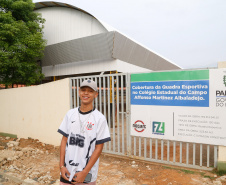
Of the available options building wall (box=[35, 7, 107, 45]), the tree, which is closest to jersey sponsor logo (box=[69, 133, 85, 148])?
the tree

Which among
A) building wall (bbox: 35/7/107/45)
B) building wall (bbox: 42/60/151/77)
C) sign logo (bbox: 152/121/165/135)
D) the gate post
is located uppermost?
building wall (bbox: 35/7/107/45)

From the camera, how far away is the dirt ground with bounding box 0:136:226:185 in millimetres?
3650

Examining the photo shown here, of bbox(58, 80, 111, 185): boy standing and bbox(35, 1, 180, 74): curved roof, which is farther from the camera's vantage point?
bbox(35, 1, 180, 74): curved roof

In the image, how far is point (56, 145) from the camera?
21.0 feet

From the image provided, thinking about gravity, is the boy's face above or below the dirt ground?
above

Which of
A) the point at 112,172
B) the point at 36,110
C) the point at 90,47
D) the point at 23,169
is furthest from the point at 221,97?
the point at 90,47

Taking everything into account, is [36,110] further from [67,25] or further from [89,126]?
[67,25]

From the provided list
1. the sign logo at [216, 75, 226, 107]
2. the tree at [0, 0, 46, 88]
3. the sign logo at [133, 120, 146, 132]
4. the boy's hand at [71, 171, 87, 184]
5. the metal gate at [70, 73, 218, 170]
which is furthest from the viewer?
the tree at [0, 0, 46, 88]

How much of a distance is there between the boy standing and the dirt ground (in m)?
2.13

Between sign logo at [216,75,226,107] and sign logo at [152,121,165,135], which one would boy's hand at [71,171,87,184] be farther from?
sign logo at [216,75,226,107]

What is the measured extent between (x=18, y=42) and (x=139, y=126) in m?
9.54

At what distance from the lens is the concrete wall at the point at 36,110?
6234mm

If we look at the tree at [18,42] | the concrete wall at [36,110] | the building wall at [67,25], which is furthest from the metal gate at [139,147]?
the building wall at [67,25]

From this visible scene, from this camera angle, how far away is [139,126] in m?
4.62
